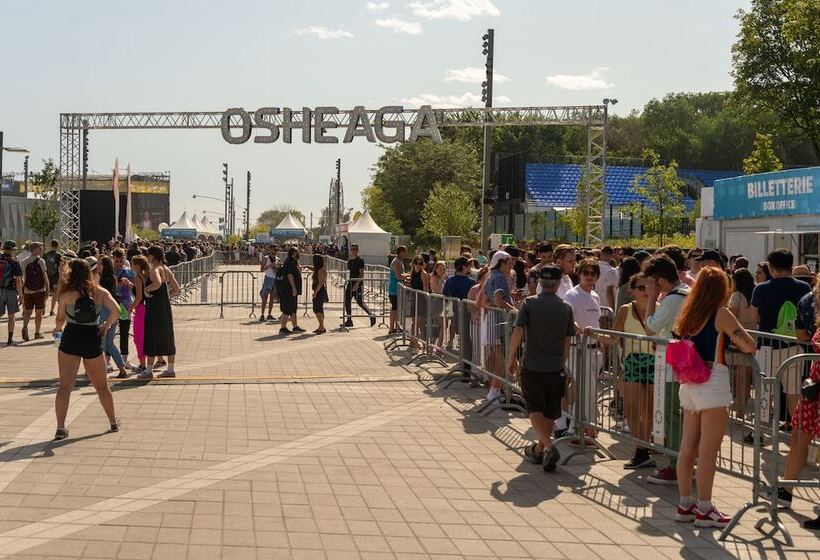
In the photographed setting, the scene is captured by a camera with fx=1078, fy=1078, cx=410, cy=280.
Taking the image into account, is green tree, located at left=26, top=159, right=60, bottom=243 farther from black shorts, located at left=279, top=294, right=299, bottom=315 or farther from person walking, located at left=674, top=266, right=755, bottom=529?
person walking, located at left=674, top=266, right=755, bottom=529

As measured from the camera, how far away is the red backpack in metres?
18.5

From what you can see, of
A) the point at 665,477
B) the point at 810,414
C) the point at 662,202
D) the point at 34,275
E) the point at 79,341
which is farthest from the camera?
the point at 662,202

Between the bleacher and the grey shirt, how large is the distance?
65.3 metres

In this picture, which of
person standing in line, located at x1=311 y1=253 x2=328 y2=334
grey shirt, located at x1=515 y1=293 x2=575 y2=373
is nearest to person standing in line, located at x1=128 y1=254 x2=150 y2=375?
grey shirt, located at x1=515 y1=293 x2=575 y2=373

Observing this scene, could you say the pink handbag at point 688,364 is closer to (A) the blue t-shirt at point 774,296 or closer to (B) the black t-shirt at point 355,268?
(A) the blue t-shirt at point 774,296

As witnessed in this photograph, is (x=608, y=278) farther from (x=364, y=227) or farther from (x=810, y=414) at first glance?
(x=364, y=227)

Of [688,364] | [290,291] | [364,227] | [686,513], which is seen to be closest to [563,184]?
[364,227]

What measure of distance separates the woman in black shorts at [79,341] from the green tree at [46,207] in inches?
1499

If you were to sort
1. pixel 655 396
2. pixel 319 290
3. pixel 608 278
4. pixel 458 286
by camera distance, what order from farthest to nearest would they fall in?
pixel 319 290, pixel 608 278, pixel 458 286, pixel 655 396

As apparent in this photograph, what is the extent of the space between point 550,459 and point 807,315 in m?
2.42

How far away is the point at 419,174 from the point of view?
271 ft

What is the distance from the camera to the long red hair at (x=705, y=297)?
6680 millimetres

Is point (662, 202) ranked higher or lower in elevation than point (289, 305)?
higher

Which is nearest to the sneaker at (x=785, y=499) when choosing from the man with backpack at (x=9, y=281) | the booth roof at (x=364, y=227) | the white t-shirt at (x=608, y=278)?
the white t-shirt at (x=608, y=278)
